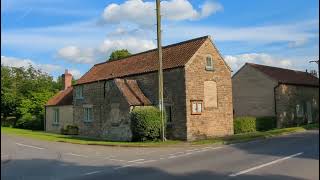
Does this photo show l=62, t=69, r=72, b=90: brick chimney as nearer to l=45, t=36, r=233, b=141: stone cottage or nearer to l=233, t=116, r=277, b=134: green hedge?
l=45, t=36, r=233, b=141: stone cottage

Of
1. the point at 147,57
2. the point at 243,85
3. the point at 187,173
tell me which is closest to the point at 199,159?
the point at 187,173

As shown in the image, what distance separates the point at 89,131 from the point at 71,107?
290 inches

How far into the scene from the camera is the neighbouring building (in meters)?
48.4

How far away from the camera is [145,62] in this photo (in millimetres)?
37281

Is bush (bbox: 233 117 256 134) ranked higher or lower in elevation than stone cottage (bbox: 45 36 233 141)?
lower

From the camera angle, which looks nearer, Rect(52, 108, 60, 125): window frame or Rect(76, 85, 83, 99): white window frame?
Rect(76, 85, 83, 99): white window frame

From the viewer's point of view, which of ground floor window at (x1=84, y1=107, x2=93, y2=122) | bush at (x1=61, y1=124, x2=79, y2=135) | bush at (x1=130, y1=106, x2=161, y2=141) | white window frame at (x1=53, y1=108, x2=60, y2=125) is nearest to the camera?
bush at (x1=130, y1=106, x2=161, y2=141)

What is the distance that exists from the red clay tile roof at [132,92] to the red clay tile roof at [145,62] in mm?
1259

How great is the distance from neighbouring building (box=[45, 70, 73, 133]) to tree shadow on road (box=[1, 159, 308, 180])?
30817 millimetres

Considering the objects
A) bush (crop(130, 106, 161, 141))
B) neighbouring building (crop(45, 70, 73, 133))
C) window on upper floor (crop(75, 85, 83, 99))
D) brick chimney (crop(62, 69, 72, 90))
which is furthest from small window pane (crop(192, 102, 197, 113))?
brick chimney (crop(62, 69, 72, 90))

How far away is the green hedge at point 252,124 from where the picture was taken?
3725 centimetres

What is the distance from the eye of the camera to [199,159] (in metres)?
17.8

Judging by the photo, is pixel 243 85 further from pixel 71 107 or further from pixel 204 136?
pixel 71 107

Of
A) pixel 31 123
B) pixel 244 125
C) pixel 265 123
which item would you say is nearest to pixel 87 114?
pixel 244 125
